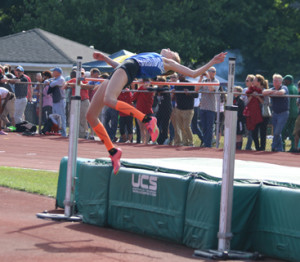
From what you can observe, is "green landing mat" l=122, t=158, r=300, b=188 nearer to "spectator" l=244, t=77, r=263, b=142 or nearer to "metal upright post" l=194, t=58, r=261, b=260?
"metal upright post" l=194, t=58, r=261, b=260

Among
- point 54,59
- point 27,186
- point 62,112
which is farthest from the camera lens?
point 54,59

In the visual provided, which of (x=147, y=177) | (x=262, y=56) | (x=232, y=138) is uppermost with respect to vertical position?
(x=262, y=56)

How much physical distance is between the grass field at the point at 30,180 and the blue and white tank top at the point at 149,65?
262 centimetres

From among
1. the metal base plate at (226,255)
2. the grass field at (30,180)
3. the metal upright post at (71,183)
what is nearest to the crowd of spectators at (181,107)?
the grass field at (30,180)

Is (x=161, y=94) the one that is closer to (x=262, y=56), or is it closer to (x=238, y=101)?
(x=238, y=101)

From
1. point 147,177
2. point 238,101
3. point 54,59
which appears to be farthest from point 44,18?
point 147,177

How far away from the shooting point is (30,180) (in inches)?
425

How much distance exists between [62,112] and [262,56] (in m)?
30.3

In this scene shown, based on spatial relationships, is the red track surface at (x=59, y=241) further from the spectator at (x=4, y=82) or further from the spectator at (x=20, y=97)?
the spectator at (x=20, y=97)

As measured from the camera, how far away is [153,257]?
6.36 m

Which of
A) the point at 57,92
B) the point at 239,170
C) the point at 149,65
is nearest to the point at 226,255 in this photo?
the point at 239,170

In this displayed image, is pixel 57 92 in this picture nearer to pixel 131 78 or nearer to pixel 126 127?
pixel 126 127

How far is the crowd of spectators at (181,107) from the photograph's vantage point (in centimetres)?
1562

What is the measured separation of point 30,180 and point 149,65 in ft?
12.5
